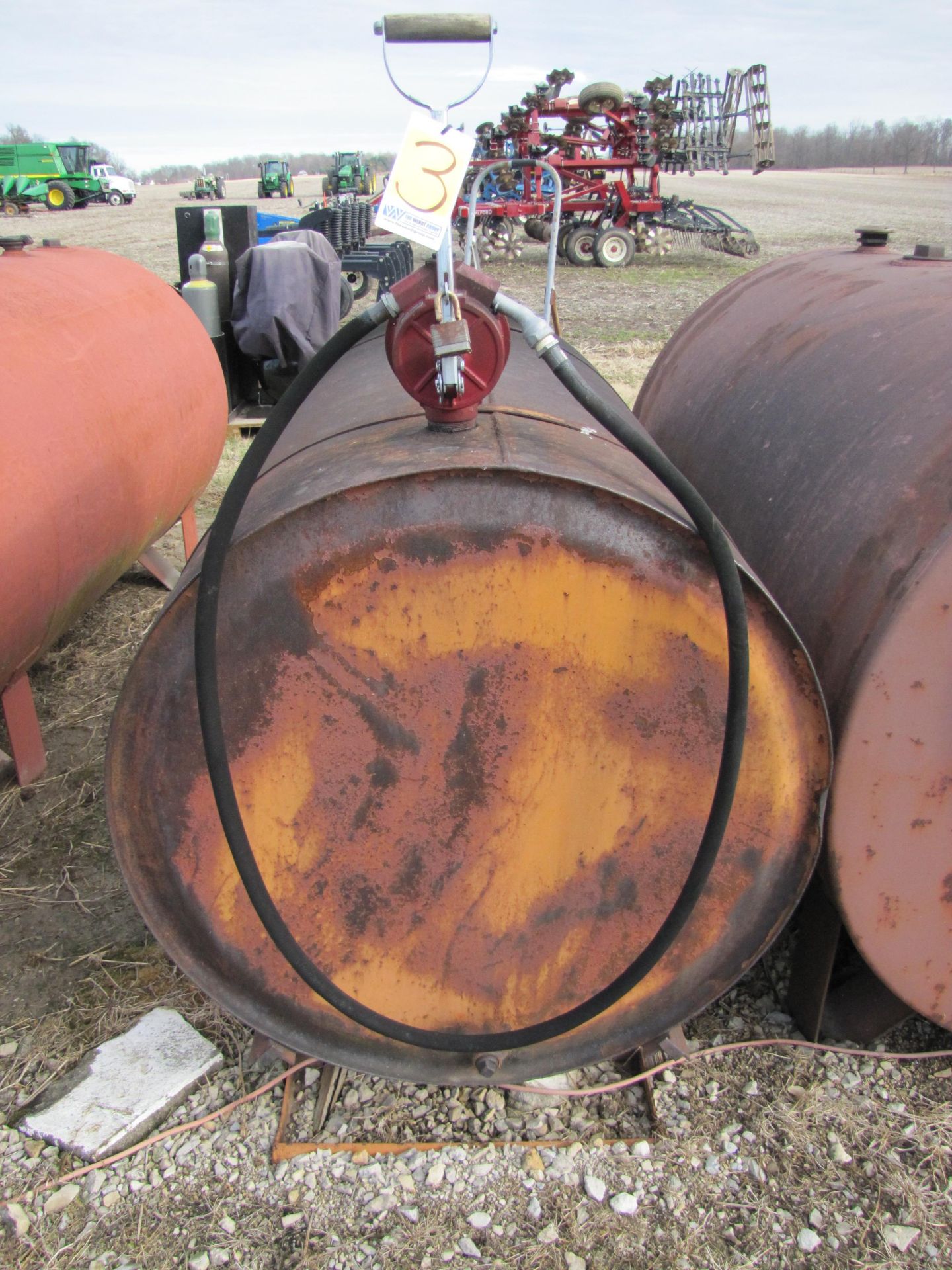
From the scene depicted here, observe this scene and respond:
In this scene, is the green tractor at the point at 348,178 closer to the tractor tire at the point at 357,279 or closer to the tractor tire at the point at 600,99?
the tractor tire at the point at 600,99

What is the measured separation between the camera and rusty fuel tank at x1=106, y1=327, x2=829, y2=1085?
147 centimetres

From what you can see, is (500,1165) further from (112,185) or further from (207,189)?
(207,189)

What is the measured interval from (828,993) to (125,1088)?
4.95 ft

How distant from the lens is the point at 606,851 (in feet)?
5.46

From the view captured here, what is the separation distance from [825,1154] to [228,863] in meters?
1.28

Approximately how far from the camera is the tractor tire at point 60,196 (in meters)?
32.6

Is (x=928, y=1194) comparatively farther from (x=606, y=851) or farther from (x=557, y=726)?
(x=557, y=726)

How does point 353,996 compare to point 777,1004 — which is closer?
point 353,996

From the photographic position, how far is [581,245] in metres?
15.4

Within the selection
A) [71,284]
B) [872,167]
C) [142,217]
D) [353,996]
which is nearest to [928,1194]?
[353,996]

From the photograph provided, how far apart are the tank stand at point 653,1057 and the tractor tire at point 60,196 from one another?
37.5 meters

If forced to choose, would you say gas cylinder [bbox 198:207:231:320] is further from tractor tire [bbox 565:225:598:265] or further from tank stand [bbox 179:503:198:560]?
tractor tire [bbox 565:225:598:265]

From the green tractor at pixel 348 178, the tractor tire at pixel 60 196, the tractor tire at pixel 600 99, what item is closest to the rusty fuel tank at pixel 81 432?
the tractor tire at pixel 600 99

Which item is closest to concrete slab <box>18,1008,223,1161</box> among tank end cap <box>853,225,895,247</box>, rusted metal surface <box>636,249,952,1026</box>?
rusted metal surface <box>636,249,952,1026</box>
